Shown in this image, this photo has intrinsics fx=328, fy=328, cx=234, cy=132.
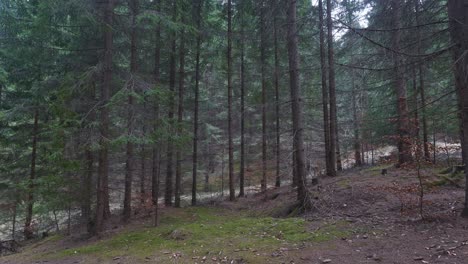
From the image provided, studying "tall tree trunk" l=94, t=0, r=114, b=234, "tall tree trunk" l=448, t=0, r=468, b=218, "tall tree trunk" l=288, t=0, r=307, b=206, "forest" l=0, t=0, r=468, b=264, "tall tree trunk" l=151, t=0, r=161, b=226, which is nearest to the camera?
"tall tree trunk" l=448, t=0, r=468, b=218

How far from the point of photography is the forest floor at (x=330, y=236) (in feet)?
19.0

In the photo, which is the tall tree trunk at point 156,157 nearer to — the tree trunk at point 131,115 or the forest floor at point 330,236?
the tree trunk at point 131,115

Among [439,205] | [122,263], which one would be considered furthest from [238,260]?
[439,205]

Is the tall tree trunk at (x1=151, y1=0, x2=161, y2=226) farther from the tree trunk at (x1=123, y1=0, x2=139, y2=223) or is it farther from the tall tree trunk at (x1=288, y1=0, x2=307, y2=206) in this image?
the tall tree trunk at (x1=288, y1=0, x2=307, y2=206)

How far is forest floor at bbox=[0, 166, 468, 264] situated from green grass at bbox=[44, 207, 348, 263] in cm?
2

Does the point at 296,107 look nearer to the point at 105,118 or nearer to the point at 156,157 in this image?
the point at 105,118

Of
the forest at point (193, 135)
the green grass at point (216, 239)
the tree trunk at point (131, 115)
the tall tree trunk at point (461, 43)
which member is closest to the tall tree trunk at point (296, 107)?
the forest at point (193, 135)

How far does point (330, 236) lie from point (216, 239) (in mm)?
2646

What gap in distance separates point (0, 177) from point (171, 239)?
40.8 ft

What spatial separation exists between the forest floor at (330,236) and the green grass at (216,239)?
0.02m

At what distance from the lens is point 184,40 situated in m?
14.3

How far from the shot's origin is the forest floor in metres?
5.78

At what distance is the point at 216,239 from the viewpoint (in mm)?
7820

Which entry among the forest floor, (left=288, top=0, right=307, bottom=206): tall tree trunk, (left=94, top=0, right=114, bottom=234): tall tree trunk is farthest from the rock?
(left=94, top=0, right=114, bottom=234): tall tree trunk
